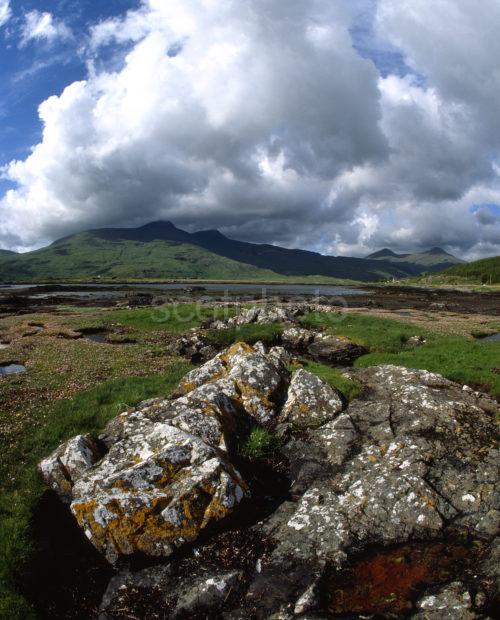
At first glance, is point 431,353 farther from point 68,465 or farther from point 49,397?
point 49,397

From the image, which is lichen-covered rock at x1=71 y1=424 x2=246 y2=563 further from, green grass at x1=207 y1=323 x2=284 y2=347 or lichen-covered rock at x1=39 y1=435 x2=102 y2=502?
green grass at x1=207 y1=323 x2=284 y2=347

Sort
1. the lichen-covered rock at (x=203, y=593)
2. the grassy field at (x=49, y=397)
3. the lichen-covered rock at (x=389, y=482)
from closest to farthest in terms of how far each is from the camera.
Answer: the lichen-covered rock at (x=203, y=593), the lichen-covered rock at (x=389, y=482), the grassy field at (x=49, y=397)

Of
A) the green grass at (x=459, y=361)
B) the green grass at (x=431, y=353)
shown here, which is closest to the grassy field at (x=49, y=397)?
the green grass at (x=459, y=361)

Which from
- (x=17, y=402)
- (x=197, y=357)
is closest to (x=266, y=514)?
(x=17, y=402)

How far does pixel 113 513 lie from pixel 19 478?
16.1ft

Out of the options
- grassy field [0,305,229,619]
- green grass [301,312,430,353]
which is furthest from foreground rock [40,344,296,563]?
green grass [301,312,430,353]

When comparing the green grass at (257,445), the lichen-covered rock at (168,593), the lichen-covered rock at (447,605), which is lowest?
the lichen-covered rock at (168,593)

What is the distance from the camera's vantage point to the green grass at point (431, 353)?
75.1 ft

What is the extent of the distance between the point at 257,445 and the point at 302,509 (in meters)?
3.55

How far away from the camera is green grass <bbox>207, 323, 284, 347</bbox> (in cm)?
3894

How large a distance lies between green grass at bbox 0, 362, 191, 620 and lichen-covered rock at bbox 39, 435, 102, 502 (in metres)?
0.40

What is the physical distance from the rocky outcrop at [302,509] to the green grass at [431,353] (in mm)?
8192

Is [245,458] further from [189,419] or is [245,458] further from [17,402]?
[17,402]

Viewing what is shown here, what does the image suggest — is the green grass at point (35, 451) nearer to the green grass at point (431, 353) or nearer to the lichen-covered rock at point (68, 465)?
the lichen-covered rock at point (68, 465)
